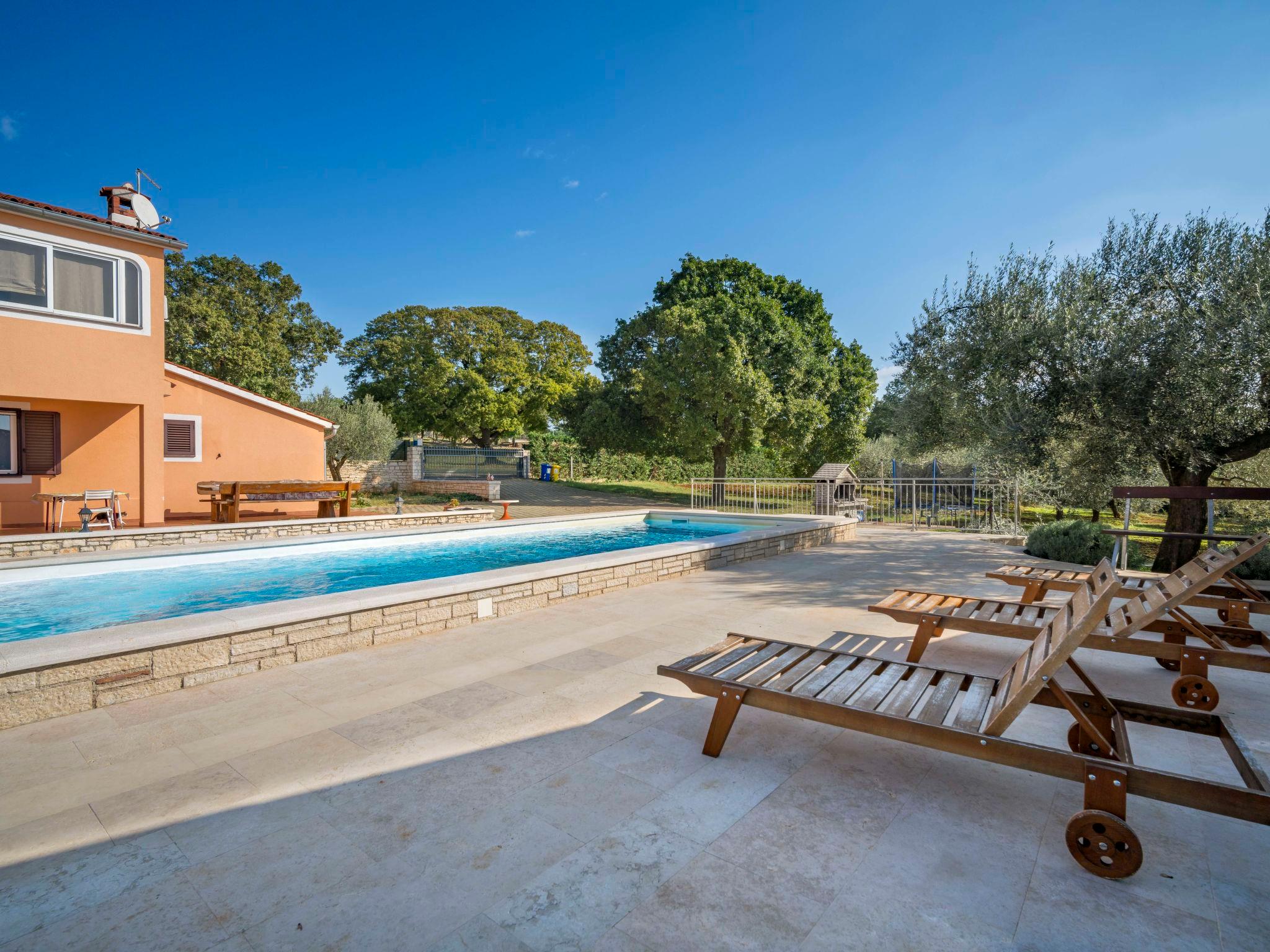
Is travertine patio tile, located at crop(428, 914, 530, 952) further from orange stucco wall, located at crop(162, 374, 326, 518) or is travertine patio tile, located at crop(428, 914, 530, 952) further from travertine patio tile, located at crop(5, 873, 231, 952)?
orange stucco wall, located at crop(162, 374, 326, 518)

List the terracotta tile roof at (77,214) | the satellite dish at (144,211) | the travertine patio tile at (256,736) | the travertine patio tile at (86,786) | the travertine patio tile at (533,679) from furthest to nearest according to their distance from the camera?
1. the satellite dish at (144,211)
2. the terracotta tile roof at (77,214)
3. the travertine patio tile at (533,679)
4. the travertine patio tile at (256,736)
5. the travertine patio tile at (86,786)

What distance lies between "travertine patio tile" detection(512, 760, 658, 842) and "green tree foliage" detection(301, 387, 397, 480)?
69.8 feet

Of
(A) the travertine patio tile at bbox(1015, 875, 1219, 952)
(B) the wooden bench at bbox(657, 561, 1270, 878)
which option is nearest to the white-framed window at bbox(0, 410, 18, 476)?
(B) the wooden bench at bbox(657, 561, 1270, 878)

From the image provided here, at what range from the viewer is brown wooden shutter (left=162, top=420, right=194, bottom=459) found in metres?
13.0

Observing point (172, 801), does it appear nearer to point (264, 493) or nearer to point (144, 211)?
point (264, 493)

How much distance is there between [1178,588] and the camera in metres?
3.34

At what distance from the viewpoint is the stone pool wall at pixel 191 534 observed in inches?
342

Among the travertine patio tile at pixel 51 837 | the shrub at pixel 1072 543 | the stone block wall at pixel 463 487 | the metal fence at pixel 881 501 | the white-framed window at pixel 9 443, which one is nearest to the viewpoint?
the travertine patio tile at pixel 51 837

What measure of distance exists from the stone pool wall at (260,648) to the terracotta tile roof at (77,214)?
1015 cm

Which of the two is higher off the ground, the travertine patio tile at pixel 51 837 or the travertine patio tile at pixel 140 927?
the travertine patio tile at pixel 140 927

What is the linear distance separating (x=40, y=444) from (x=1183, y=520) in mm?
19429

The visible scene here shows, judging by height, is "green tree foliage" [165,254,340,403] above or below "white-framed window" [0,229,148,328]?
above

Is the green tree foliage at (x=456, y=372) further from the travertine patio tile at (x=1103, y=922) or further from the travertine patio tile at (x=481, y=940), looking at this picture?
the travertine patio tile at (x=1103, y=922)

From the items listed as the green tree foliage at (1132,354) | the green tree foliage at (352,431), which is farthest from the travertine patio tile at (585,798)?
the green tree foliage at (352,431)
